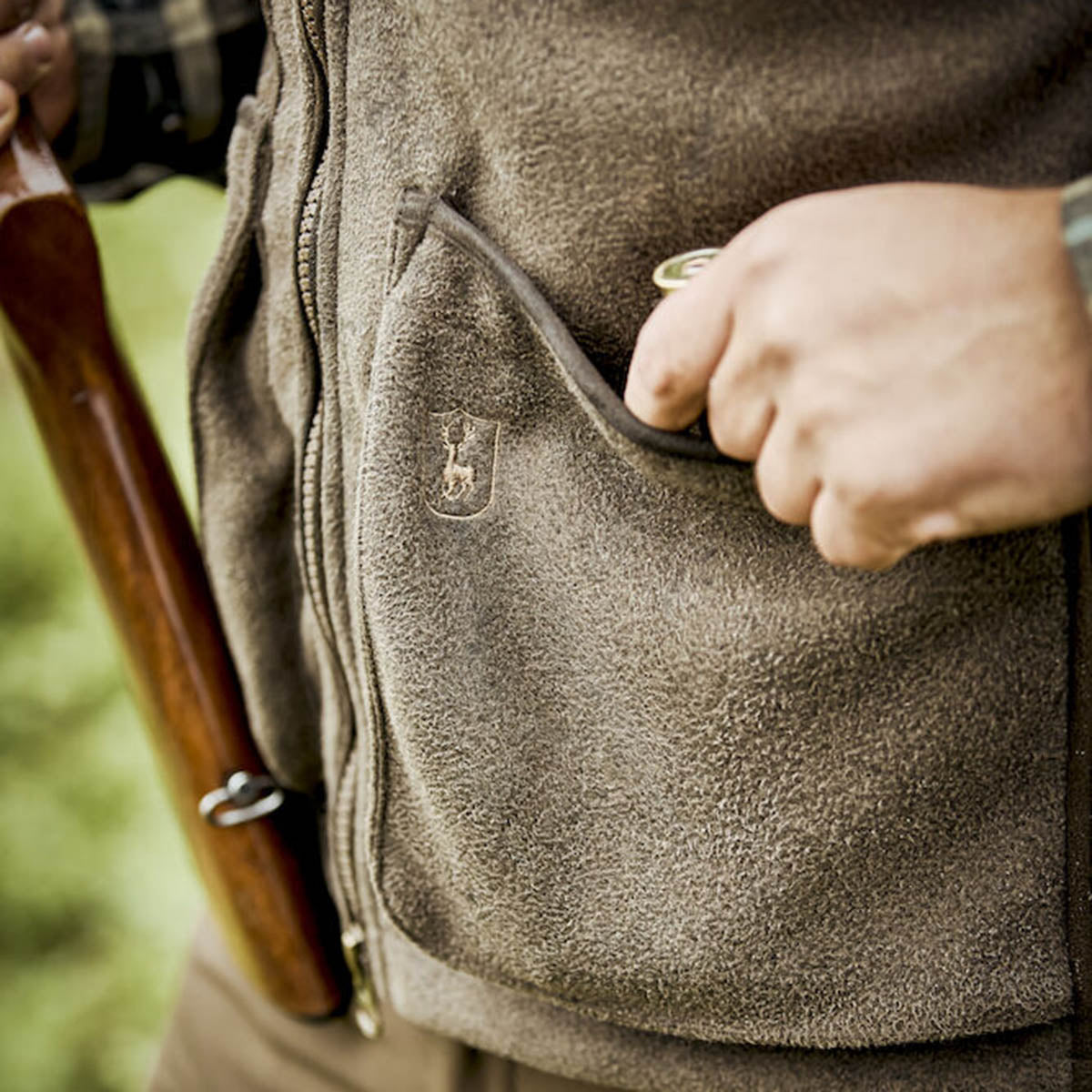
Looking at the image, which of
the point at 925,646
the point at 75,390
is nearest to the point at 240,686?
the point at 75,390

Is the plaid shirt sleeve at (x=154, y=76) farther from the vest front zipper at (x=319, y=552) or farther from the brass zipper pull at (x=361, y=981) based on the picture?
the brass zipper pull at (x=361, y=981)

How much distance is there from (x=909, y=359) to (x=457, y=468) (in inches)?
9.5

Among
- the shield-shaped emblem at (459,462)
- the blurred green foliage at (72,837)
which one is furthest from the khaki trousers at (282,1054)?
the blurred green foliage at (72,837)

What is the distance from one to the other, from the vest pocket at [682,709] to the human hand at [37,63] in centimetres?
44

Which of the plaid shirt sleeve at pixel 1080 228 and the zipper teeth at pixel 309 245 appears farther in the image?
the zipper teeth at pixel 309 245

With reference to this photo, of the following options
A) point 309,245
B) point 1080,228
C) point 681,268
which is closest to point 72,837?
point 309,245

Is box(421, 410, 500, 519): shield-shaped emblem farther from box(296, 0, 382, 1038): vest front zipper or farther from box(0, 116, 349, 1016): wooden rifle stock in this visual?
box(0, 116, 349, 1016): wooden rifle stock

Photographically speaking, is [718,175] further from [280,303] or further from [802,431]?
[280,303]

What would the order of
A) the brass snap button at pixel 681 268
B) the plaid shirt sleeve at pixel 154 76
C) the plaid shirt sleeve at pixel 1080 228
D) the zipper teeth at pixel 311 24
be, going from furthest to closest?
the plaid shirt sleeve at pixel 154 76, the zipper teeth at pixel 311 24, the brass snap button at pixel 681 268, the plaid shirt sleeve at pixel 1080 228

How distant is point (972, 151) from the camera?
0.46 m

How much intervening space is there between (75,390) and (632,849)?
1.68ft

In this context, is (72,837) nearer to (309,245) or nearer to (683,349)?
(309,245)

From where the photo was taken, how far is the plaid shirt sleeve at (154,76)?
90cm

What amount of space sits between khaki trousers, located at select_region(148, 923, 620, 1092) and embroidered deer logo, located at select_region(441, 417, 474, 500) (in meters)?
0.41
